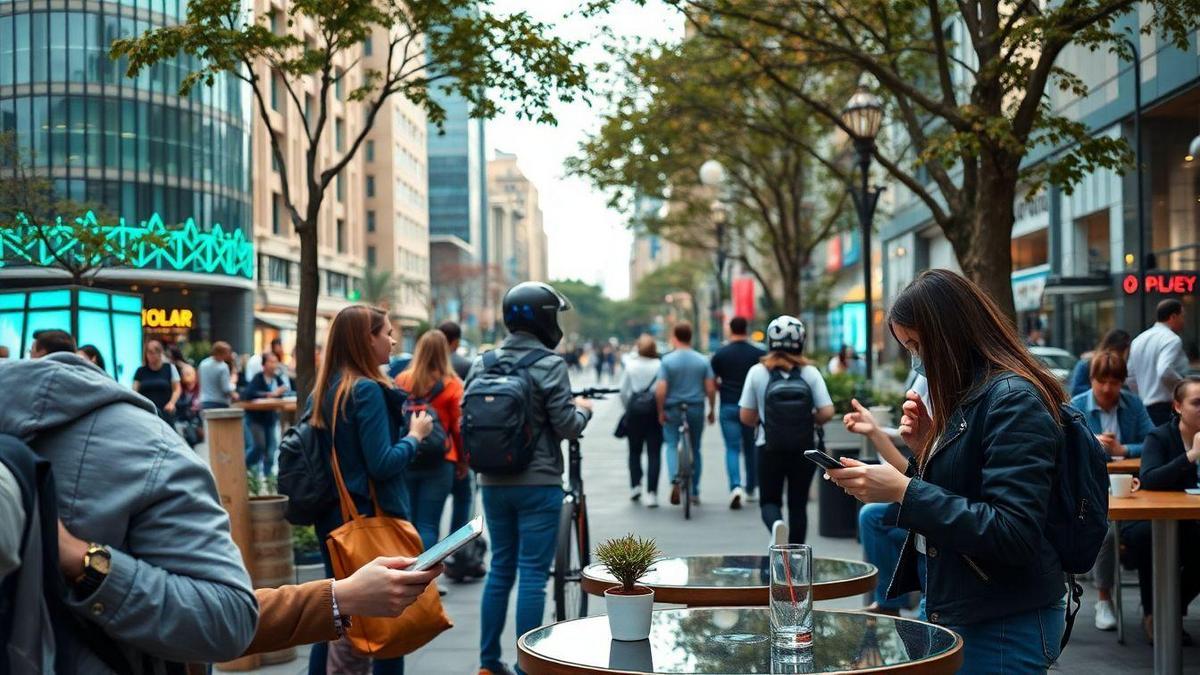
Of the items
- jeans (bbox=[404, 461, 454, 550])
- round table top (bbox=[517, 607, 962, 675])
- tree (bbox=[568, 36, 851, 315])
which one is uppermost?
tree (bbox=[568, 36, 851, 315])

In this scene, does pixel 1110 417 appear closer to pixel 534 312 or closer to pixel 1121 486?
pixel 1121 486

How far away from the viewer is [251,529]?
6992 millimetres

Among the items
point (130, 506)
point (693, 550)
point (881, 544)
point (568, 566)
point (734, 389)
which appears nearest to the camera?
point (130, 506)

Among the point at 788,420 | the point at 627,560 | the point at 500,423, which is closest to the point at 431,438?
the point at 500,423

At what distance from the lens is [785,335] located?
30.0 ft

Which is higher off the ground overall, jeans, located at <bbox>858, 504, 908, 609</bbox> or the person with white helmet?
the person with white helmet

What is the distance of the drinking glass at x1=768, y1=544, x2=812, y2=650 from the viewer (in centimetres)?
343

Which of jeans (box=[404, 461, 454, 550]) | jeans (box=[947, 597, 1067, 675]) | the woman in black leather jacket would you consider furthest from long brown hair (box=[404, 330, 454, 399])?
jeans (box=[947, 597, 1067, 675])

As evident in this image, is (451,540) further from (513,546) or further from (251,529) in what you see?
(251,529)

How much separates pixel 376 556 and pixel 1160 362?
25.3 ft

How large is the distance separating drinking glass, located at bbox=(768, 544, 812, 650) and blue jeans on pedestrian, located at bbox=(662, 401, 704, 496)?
Result: 1028 centimetres

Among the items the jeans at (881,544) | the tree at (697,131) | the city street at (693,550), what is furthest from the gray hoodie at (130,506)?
the tree at (697,131)

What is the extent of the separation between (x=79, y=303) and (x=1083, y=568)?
38.6ft

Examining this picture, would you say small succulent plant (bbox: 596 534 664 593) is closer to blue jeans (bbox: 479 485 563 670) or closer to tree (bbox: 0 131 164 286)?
blue jeans (bbox: 479 485 563 670)
